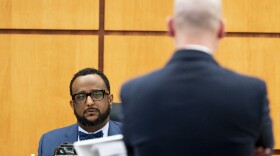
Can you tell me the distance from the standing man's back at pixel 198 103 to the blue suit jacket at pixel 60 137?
59.2 inches

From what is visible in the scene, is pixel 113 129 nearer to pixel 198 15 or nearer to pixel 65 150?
pixel 65 150

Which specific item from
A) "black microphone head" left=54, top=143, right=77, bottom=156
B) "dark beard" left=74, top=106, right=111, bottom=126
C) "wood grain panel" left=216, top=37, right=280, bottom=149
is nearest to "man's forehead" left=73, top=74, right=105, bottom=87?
"dark beard" left=74, top=106, right=111, bottom=126

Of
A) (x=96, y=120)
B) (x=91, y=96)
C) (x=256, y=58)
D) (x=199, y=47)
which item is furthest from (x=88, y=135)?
(x=199, y=47)

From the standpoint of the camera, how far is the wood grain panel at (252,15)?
156 inches

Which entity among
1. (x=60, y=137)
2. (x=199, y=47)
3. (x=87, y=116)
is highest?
(x=199, y=47)

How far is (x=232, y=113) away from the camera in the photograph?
4.51 feet

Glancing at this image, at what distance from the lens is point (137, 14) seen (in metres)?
3.96

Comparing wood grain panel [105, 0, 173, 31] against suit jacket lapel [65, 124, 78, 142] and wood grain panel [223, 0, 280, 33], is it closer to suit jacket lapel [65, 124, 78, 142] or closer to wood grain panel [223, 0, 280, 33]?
wood grain panel [223, 0, 280, 33]

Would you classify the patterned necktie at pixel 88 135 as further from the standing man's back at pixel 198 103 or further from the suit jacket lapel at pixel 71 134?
the standing man's back at pixel 198 103

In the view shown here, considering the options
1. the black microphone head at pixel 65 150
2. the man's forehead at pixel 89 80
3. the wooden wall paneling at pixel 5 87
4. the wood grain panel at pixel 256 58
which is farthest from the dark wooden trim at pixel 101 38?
the black microphone head at pixel 65 150

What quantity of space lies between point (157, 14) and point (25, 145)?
1.15m

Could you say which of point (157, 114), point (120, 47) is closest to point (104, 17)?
point (120, 47)

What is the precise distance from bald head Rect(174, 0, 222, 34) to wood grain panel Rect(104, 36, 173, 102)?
2.56 meters

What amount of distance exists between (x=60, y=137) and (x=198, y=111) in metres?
1.68
